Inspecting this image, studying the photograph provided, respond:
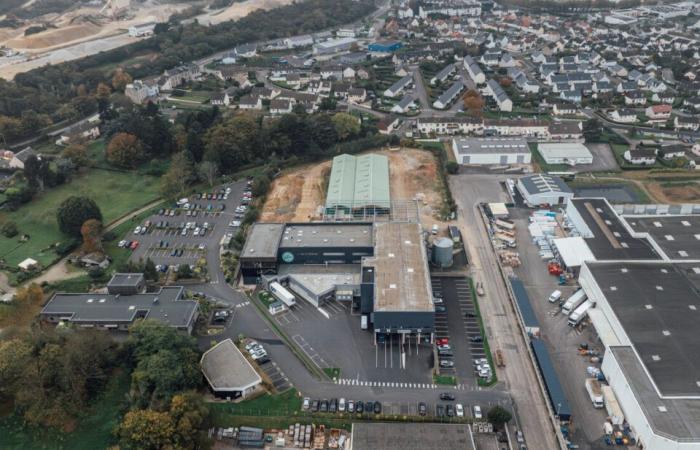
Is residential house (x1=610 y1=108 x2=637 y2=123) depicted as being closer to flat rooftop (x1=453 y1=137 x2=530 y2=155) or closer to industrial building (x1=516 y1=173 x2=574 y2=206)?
flat rooftop (x1=453 y1=137 x2=530 y2=155)

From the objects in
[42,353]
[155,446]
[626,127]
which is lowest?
[626,127]

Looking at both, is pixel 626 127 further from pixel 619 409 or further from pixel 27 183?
pixel 27 183

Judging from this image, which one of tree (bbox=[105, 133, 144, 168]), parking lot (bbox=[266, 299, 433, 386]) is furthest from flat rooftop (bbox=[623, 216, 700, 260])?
tree (bbox=[105, 133, 144, 168])

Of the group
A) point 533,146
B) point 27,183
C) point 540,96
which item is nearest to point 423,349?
point 533,146

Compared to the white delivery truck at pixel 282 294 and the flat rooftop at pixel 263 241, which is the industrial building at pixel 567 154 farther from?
the white delivery truck at pixel 282 294

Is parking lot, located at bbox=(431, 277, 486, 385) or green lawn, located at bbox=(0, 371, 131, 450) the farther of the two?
parking lot, located at bbox=(431, 277, 486, 385)

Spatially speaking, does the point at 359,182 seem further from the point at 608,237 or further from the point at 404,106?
the point at 404,106

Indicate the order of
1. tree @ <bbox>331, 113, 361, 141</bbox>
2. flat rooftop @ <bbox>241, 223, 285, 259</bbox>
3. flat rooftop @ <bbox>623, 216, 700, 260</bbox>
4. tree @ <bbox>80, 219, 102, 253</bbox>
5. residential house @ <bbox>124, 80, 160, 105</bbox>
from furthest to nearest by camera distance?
residential house @ <bbox>124, 80, 160, 105</bbox> → tree @ <bbox>331, 113, 361, 141</bbox> → tree @ <bbox>80, 219, 102, 253</bbox> → flat rooftop @ <bbox>241, 223, 285, 259</bbox> → flat rooftop @ <bbox>623, 216, 700, 260</bbox>
